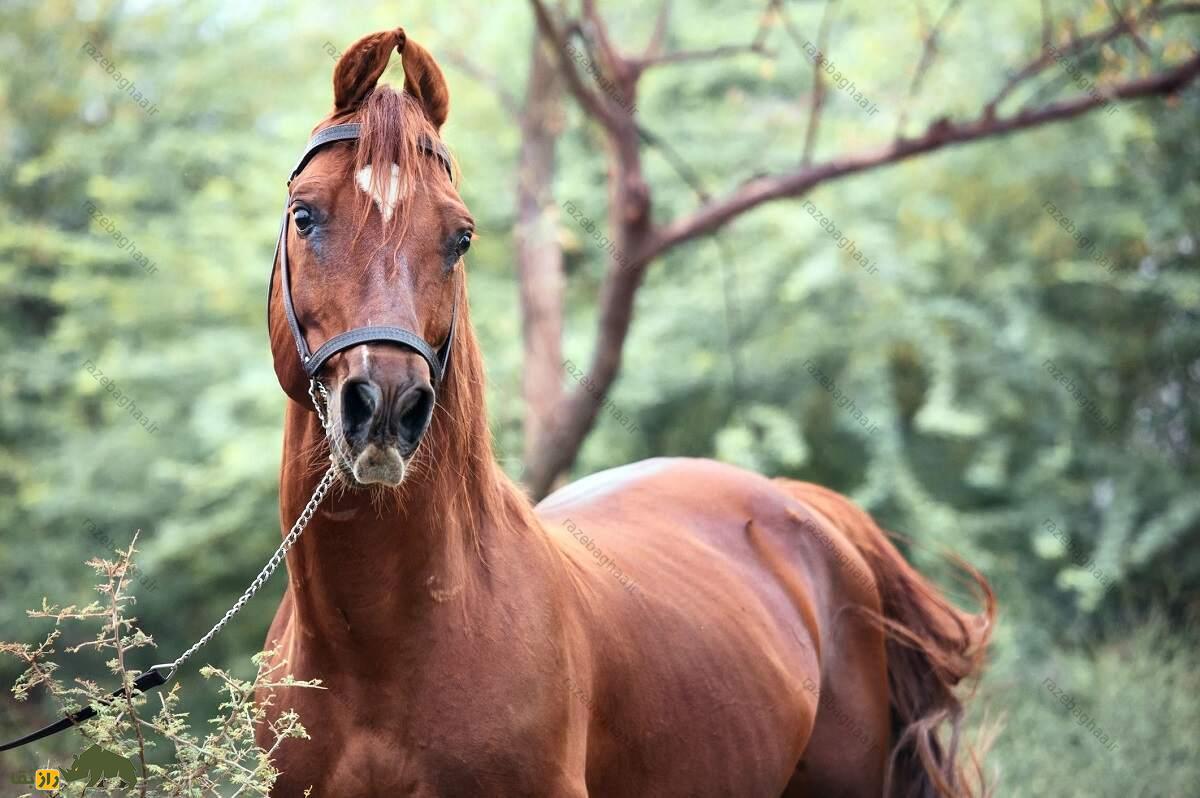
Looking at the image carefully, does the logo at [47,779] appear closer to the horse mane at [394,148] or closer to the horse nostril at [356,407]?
the horse nostril at [356,407]

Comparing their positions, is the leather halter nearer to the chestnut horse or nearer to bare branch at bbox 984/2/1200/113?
the chestnut horse

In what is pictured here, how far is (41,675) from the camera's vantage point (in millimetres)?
2297

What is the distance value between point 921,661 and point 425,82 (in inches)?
112

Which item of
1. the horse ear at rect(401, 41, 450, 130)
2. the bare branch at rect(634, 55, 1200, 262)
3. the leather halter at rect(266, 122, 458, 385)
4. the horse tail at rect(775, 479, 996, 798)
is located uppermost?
the bare branch at rect(634, 55, 1200, 262)

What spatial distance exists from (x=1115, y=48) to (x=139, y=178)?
798 cm

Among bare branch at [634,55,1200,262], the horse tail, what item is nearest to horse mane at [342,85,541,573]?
the horse tail

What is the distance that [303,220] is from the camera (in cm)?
252

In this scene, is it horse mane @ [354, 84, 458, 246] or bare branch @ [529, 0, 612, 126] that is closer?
horse mane @ [354, 84, 458, 246]

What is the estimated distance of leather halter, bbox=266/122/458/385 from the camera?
90.4 inches

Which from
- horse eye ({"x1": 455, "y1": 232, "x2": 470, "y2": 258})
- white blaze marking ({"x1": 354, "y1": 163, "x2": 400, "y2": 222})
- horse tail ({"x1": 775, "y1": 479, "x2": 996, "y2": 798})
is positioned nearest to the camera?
white blaze marking ({"x1": 354, "y1": 163, "x2": 400, "y2": 222})

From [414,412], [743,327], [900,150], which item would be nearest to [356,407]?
[414,412]

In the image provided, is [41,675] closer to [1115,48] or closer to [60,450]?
[1115,48]

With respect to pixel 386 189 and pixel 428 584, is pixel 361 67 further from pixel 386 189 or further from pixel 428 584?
pixel 428 584

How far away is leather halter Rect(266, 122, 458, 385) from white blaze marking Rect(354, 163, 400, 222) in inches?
5.1
